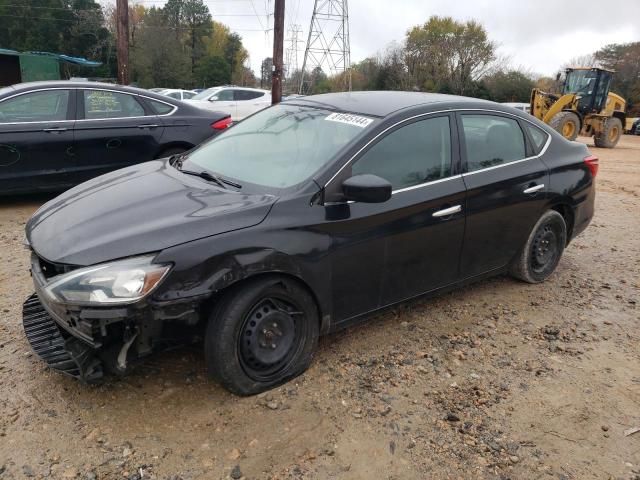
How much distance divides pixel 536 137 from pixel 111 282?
137 inches

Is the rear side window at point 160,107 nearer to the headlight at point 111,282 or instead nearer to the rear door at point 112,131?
the rear door at point 112,131

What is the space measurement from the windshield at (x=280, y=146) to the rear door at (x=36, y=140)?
298cm

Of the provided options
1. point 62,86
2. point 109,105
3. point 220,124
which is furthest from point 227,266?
point 220,124

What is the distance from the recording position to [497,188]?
3.78 metres

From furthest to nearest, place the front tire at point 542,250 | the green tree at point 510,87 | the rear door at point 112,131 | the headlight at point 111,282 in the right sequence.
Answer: the green tree at point 510,87 < the rear door at point 112,131 < the front tire at point 542,250 < the headlight at point 111,282

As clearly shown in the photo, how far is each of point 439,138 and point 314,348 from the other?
5.46 feet

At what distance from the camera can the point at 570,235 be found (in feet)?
15.3

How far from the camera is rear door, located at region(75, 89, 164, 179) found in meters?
6.13

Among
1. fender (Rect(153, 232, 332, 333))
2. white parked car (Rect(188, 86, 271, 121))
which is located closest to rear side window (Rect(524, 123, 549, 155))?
fender (Rect(153, 232, 332, 333))

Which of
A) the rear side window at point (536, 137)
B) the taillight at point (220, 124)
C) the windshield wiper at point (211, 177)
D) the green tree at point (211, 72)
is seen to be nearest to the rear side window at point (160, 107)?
the taillight at point (220, 124)

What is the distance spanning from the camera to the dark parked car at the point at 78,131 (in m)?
5.80

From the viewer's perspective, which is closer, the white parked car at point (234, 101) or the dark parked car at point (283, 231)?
the dark parked car at point (283, 231)

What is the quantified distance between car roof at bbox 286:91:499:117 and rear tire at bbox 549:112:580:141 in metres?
14.2

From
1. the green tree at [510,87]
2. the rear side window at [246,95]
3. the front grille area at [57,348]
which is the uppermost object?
the green tree at [510,87]
